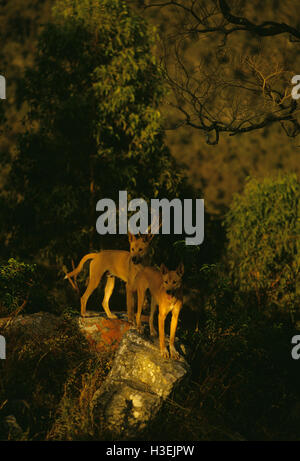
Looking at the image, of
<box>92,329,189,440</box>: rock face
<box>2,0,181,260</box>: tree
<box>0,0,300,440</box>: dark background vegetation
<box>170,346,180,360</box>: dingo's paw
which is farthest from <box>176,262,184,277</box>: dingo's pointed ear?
<box>2,0,181,260</box>: tree

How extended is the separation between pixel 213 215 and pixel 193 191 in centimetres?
99

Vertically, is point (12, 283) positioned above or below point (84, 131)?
below

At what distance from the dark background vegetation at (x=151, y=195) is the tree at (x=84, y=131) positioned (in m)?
0.03

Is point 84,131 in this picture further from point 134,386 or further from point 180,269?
point 134,386

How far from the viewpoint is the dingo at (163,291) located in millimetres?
6695

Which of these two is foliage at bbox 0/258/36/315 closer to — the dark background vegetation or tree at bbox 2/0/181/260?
the dark background vegetation

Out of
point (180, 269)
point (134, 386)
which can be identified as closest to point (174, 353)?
point (134, 386)

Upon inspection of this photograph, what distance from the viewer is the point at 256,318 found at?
1041 centimetres

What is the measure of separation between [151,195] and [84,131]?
1.91 m

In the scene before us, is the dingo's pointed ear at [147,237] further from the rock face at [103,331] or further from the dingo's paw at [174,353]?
the rock face at [103,331]

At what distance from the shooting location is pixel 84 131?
1222 cm

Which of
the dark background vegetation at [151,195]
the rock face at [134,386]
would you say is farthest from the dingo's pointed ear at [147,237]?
the dark background vegetation at [151,195]

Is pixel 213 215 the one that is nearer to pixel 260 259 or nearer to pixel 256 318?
pixel 260 259
